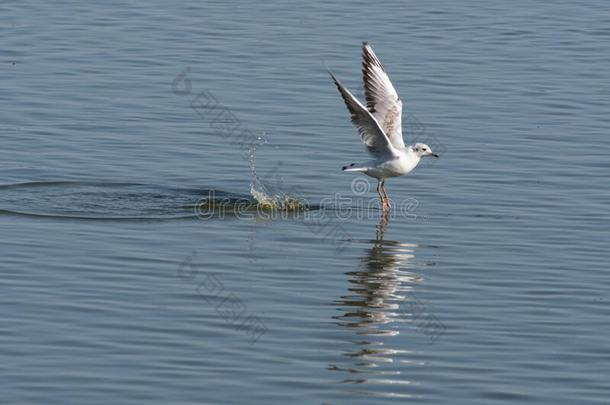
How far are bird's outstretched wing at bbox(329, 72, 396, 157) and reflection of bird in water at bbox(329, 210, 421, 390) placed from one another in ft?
3.40

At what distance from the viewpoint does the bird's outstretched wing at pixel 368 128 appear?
571 inches

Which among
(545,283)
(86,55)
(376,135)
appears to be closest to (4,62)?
(86,55)

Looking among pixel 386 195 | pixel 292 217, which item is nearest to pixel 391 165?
pixel 386 195

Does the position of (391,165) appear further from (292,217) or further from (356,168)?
(292,217)

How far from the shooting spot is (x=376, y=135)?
15.5m

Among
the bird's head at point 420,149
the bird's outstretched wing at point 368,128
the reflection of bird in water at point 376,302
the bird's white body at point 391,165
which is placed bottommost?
the reflection of bird in water at point 376,302

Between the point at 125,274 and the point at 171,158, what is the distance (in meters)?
4.89

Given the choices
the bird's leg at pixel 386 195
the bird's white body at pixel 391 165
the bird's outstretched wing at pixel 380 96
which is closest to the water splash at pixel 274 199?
the bird's white body at pixel 391 165

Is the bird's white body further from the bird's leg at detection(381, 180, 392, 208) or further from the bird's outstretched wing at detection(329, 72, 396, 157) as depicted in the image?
the bird's leg at detection(381, 180, 392, 208)

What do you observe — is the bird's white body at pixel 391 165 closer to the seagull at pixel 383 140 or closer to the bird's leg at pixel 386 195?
the seagull at pixel 383 140

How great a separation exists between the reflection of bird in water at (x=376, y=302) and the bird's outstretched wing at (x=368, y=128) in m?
1.04

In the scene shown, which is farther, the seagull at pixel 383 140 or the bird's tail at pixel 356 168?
the seagull at pixel 383 140

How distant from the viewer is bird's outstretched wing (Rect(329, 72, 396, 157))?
14.5 m

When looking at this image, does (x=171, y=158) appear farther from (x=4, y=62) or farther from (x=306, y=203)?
(x=4, y=62)
